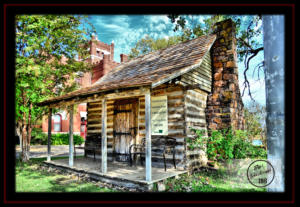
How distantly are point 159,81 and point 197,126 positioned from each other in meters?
3.47

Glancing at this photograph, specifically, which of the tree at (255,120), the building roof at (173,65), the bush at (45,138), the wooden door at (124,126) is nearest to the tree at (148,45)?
the bush at (45,138)

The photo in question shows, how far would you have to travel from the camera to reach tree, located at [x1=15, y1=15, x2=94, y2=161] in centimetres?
870

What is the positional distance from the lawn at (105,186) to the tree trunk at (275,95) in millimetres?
2908

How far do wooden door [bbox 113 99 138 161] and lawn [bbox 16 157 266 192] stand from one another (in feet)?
7.87

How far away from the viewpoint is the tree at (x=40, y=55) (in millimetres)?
8703

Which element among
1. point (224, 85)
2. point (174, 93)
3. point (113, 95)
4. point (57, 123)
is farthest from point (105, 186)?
point (57, 123)

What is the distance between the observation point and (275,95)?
3.20 meters

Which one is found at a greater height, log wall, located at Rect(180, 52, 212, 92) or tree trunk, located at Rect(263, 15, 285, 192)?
log wall, located at Rect(180, 52, 212, 92)

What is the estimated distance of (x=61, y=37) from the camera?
36.2ft

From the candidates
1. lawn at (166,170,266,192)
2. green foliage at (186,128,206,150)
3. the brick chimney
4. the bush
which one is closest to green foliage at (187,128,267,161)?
green foliage at (186,128,206,150)

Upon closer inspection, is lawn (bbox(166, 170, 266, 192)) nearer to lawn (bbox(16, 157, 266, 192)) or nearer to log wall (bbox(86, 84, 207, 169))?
lawn (bbox(16, 157, 266, 192))
